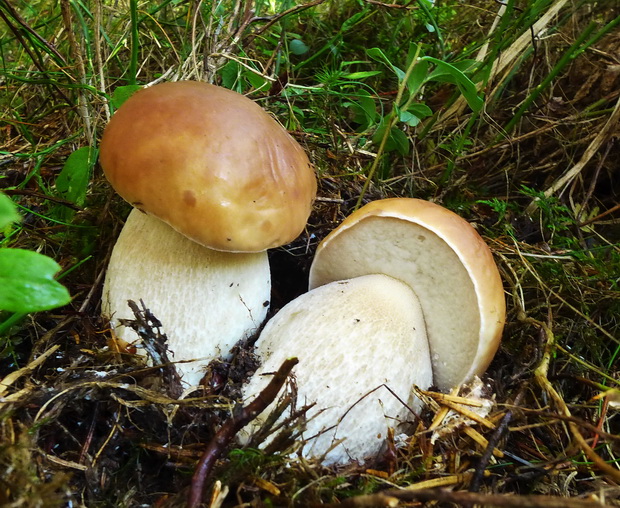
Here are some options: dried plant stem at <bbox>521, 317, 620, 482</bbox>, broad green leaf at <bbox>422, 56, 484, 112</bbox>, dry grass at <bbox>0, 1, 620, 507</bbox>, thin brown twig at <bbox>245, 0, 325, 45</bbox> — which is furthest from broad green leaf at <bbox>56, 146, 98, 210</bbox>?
dried plant stem at <bbox>521, 317, 620, 482</bbox>

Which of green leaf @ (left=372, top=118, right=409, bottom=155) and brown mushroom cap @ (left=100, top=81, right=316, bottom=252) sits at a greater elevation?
brown mushroom cap @ (left=100, top=81, right=316, bottom=252)

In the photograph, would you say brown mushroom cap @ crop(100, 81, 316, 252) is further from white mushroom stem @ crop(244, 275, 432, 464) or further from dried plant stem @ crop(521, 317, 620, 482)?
dried plant stem @ crop(521, 317, 620, 482)

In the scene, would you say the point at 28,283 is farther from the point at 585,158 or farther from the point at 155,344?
the point at 585,158

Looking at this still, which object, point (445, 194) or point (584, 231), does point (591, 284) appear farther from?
point (445, 194)

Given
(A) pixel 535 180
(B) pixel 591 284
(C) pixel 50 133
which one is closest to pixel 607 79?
(A) pixel 535 180

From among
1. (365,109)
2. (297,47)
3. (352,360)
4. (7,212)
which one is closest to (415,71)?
(365,109)

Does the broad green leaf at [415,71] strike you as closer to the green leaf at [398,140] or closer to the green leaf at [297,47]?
the green leaf at [398,140]

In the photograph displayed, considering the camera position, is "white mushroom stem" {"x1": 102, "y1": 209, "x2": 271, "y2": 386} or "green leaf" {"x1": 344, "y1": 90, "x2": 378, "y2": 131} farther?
"green leaf" {"x1": 344, "y1": 90, "x2": 378, "y2": 131}
